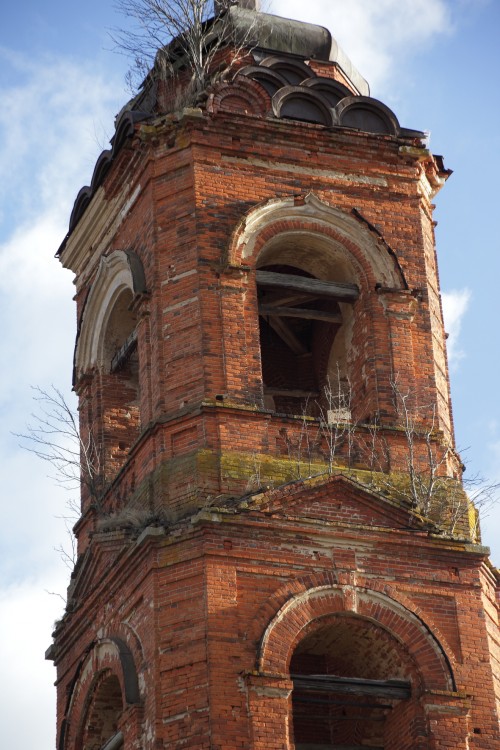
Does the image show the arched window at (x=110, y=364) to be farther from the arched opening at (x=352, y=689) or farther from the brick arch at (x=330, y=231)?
the arched opening at (x=352, y=689)

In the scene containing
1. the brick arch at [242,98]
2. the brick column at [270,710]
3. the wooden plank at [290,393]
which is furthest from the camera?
the wooden plank at [290,393]

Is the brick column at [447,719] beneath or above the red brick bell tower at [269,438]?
beneath

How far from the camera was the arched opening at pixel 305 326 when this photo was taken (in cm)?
2362

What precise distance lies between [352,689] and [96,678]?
2.74 meters

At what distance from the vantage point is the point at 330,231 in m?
23.7

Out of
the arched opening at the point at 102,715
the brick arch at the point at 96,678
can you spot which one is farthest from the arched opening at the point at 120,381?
the arched opening at the point at 102,715

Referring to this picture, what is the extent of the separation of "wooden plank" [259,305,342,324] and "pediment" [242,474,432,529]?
2.66m

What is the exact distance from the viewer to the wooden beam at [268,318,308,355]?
996 inches

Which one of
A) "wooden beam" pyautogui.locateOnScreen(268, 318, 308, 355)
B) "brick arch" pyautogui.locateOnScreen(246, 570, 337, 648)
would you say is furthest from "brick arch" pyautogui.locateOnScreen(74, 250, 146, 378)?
"brick arch" pyautogui.locateOnScreen(246, 570, 337, 648)

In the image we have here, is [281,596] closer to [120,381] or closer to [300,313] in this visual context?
[300,313]

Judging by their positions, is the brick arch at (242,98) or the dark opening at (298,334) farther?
the brick arch at (242,98)

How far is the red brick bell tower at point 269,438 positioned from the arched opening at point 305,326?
4 cm

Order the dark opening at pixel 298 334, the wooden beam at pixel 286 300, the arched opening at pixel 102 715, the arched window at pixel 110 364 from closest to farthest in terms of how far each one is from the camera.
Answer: the arched opening at pixel 102 715, the dark opening at pixel 298 334, the wooden beam at pixel 286 300, the arched window at pixel 110 364

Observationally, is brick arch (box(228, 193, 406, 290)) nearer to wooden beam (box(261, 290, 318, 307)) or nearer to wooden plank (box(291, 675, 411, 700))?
wooden beam (box(261, 290, 318, 307))
